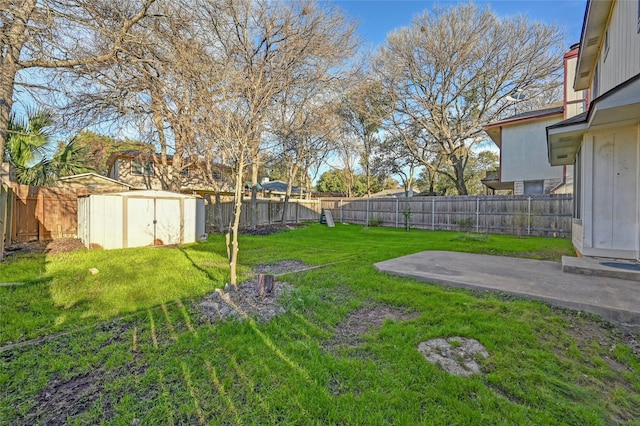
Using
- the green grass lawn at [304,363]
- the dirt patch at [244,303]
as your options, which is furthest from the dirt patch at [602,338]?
the dirt patch at [244,303]

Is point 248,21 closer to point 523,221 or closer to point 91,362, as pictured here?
point 91,362

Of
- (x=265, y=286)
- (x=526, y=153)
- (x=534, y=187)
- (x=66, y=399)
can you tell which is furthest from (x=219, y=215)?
(x=534, y=187)

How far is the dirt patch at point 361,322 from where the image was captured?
2.59m

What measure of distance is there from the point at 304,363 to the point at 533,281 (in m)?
3.50

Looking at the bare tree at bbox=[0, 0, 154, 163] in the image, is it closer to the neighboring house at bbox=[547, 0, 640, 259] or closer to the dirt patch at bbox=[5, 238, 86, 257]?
the dirt patch at bbox=[5, 238, 86, 257]

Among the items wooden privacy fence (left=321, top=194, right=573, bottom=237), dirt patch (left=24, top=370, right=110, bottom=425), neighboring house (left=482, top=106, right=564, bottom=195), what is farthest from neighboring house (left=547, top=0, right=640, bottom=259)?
neighboring house (left=482, top=106, right=564, bottom=195)

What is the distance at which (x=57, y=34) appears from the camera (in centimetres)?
500

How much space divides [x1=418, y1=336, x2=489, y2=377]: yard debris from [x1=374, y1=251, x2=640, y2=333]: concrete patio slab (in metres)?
1.52

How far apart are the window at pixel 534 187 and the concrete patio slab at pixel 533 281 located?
33.7ft

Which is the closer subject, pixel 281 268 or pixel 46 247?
pixel 281 268

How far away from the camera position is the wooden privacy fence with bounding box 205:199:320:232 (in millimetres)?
11797

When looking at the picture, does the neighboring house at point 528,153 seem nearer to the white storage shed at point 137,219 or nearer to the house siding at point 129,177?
the white storage shed at point 137,219

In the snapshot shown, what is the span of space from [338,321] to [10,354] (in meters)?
2.86

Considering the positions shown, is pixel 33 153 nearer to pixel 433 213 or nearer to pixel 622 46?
pixel 622 46
